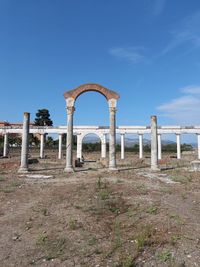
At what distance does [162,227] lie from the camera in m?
7.74

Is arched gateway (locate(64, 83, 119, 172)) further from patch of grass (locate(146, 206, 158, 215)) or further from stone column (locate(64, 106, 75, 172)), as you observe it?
patch of grass (locate(146, 206, 158, 215))

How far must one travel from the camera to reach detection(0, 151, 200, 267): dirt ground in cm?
620

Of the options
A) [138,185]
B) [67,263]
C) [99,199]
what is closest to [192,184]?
[138,185]

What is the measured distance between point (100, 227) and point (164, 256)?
2.47 metres

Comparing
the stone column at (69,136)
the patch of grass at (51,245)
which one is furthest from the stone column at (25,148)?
the patch of grass at (51,245)

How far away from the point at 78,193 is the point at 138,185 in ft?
11.3

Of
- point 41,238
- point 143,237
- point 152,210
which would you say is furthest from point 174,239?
point 41,238

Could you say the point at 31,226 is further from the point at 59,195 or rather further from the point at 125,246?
the point at 59,195

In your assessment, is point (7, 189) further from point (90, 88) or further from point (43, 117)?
point (43, 117)

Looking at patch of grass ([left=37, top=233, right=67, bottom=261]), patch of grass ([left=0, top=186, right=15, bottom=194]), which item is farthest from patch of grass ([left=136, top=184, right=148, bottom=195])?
patch of grass ([left=37, top=233, right=67, bottom=261])

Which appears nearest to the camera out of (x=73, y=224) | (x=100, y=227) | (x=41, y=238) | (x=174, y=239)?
(x=174, y=239)

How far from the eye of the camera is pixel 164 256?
609 centimetres

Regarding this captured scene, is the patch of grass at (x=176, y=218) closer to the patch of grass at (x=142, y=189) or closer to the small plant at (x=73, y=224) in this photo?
the small plant at (x=73, y=224)

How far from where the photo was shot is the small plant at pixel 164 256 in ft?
19.7
